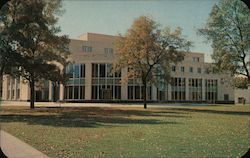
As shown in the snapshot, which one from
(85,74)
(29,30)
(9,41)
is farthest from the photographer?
(85,74)

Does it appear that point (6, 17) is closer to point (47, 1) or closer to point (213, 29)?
point (47, 1)

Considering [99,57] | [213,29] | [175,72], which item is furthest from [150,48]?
[175,72]

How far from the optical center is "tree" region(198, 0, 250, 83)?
3011 cm

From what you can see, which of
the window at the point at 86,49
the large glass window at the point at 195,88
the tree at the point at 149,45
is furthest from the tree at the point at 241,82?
the large glass window at the point at 195,88

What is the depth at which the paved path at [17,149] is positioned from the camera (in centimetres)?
889

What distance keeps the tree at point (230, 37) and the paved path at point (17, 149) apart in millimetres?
23531

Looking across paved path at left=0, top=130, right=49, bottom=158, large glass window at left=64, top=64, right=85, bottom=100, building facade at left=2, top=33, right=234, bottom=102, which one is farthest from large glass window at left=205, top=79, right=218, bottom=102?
paved path at left=0, top=130, right=49, bottom=158

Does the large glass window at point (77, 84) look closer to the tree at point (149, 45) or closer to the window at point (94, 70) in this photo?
the window at point (94, 70)

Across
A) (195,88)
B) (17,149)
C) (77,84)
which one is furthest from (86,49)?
(17,149)

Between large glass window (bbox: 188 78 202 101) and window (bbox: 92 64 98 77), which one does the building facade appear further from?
large glass window (bbox: 188 78 202 101)

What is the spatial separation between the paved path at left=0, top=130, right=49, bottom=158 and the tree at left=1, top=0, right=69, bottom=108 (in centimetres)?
1424

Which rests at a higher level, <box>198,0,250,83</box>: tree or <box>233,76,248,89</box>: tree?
<box>198,0,250,83</box>: tree

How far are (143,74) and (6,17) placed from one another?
17.6 meters

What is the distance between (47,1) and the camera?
1346 inches
